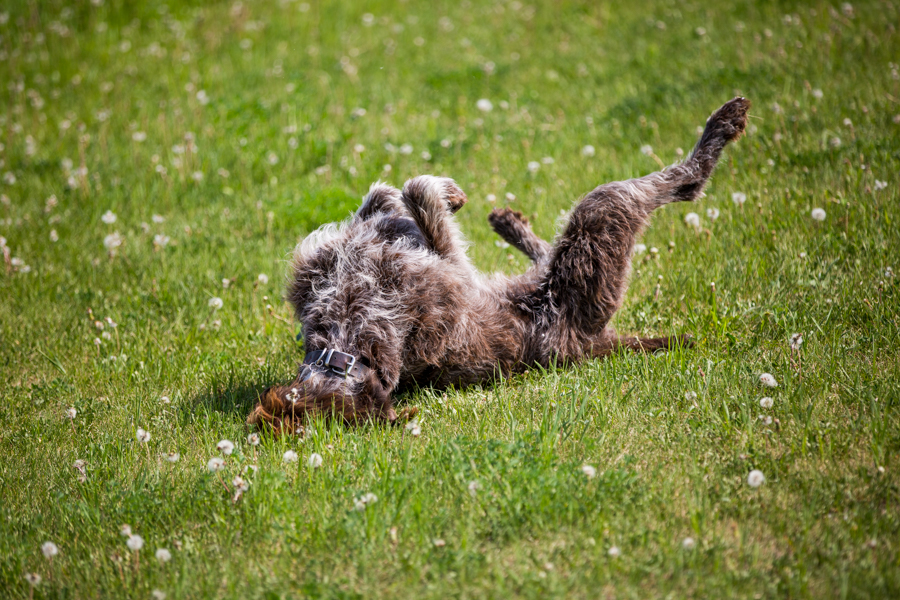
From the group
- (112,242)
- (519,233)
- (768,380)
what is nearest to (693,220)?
(519,233)

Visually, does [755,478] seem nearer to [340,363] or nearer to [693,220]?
[340,363]

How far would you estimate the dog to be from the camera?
3.85 metres

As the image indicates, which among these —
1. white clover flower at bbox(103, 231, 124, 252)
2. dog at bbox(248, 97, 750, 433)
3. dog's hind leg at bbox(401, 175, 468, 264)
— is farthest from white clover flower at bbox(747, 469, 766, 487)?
white clover flower at bbox(103, 231, 124, 252)

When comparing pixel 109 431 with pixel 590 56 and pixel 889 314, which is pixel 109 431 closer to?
pixel 889 314

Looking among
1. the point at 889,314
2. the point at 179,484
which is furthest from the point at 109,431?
the point at 889,314

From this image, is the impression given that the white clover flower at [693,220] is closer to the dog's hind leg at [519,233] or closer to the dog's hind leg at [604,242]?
the dog's hind leg at [604,242]

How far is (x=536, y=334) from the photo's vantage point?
4.33 metres

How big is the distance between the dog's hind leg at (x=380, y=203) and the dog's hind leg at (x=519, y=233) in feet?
2.52

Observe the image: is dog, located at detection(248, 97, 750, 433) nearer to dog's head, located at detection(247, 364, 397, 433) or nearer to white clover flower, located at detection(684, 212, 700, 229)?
dog's head, located at detection(247, 364, 397, 433)

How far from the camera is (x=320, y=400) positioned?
371 cm

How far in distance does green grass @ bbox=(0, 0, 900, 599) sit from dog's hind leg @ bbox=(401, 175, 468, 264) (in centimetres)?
84

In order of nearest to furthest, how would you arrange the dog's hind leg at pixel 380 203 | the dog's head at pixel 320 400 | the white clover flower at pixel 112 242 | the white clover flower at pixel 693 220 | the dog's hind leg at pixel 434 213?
the dog's head at pixel 320 400 → the dog's hind leg at pixel 434 213 → the dog's hind leg at pixel 380 203 → the white clover flower at pixel 693 220 → the white clover flower at pixel 112 242

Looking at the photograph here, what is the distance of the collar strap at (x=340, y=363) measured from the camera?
3.73 m

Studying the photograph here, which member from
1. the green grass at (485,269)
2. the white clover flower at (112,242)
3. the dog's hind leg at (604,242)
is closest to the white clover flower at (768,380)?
the green grass at (485,269)
